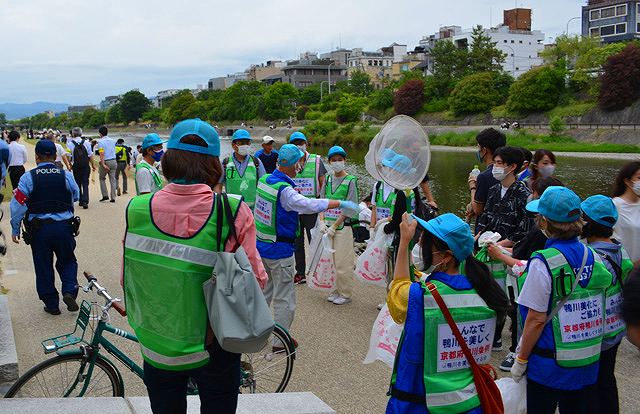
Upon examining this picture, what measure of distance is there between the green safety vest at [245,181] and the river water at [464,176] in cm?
1158

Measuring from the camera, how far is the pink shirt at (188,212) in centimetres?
254

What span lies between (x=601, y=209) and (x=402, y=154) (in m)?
1.26

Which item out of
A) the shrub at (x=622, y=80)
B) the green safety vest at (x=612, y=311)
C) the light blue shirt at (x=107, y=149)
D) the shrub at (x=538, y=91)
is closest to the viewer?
the green safety vest at (x=612, y=311)

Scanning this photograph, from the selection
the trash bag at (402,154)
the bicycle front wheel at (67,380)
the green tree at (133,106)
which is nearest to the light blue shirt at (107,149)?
the bicycle front wheel at (67,380)

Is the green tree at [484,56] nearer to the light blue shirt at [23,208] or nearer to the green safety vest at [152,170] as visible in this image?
the green safety vest at [152,170]

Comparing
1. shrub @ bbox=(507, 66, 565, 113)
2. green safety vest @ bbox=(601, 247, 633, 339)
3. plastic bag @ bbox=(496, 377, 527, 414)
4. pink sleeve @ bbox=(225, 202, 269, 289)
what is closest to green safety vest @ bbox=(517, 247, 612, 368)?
green safety vest @ bbox=(601, 247, 633, 339)

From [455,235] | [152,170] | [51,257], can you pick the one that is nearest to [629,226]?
[455,235]

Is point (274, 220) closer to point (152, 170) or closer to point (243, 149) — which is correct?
point (152, 170)

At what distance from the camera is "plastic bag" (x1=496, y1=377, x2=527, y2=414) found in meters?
3.30

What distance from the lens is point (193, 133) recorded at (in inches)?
105

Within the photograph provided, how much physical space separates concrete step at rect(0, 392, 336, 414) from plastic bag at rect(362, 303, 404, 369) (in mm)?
641

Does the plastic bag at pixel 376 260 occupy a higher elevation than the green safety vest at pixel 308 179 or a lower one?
lower

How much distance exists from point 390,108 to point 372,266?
231ft

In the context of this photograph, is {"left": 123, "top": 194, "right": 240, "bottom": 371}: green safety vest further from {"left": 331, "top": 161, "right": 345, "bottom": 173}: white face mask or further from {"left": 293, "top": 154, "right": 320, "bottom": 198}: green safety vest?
{"left": 293, "top": 154, "right": 320, "bottom": 198}: green safety vest
